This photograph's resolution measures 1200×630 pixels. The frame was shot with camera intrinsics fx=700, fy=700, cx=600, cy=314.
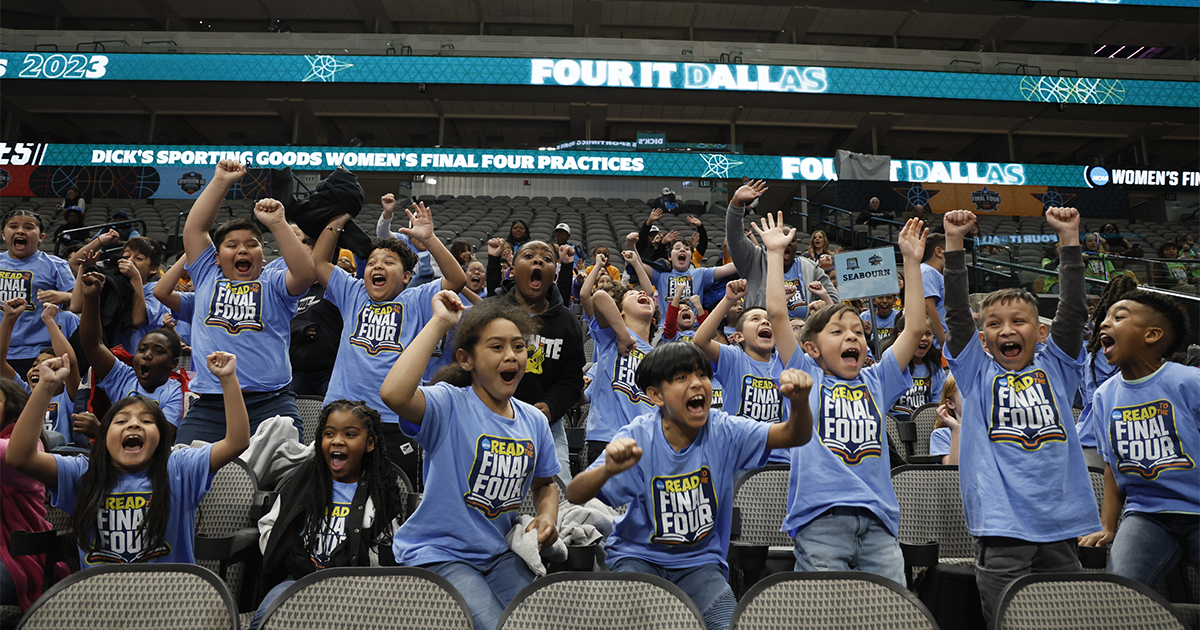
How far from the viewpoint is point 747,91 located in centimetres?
1688

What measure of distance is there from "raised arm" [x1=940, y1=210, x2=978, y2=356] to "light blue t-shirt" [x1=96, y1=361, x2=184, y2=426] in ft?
11.8

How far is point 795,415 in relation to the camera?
2.12 m

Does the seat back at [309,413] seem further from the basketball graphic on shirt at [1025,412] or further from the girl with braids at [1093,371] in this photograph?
the girl with braids at [1093,371]

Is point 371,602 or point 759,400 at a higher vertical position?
point 759,400

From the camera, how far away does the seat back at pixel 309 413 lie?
373cm

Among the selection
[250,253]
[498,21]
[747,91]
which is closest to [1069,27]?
[747,91]

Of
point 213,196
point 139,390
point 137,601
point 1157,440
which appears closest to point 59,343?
point 139,390

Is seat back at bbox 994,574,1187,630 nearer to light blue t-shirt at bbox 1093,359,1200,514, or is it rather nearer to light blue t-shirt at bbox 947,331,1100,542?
light blue t-shirt at bbox 947,331,1100,542

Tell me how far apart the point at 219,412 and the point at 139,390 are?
76 centimetres

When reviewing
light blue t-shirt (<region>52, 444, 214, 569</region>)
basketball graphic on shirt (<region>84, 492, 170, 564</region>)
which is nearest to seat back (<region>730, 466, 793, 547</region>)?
light blue t-shirt (<region>52, 444, 214, 569</region>)

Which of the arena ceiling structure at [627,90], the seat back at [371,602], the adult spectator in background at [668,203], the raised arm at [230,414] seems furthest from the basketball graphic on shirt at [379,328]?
the arena ceiling structure at [627,90]

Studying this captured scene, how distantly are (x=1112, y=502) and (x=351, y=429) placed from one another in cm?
287

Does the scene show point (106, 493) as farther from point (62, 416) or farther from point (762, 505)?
point (762, 505)

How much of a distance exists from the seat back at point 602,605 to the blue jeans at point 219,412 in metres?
1.77
